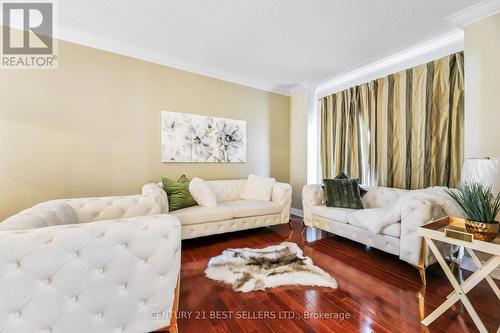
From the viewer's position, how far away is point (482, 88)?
213 centimetres

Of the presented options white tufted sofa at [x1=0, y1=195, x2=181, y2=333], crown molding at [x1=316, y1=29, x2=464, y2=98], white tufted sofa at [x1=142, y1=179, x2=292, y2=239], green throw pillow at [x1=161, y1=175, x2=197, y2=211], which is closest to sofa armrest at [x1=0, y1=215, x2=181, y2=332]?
white tufted sofa at [x1=0, y1=195, x2=181, y2=333]

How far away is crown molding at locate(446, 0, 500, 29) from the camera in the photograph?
79.2 inches

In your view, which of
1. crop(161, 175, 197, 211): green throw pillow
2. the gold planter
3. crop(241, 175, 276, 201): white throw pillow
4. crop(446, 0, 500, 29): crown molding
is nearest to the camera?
the gold planter

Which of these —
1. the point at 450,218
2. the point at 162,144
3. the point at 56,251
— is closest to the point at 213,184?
the point at 162,144

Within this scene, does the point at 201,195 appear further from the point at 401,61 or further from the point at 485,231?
the point at 401,61

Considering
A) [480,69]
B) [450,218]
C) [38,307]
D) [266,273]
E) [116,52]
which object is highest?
[116,52]

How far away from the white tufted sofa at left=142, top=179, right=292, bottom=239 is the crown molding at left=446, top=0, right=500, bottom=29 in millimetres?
2758

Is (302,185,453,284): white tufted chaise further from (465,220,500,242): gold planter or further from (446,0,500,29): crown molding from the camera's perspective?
(446,0,500,29): crown molding

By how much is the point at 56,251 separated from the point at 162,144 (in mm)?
2438

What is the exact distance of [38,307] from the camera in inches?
36.1

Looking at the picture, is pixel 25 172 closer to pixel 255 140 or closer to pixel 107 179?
pixel 107 179

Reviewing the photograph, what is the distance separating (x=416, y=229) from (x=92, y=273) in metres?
2.53

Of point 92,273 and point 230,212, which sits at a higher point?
point 92,273

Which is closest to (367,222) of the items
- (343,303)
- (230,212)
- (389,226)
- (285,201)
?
(389,226)
